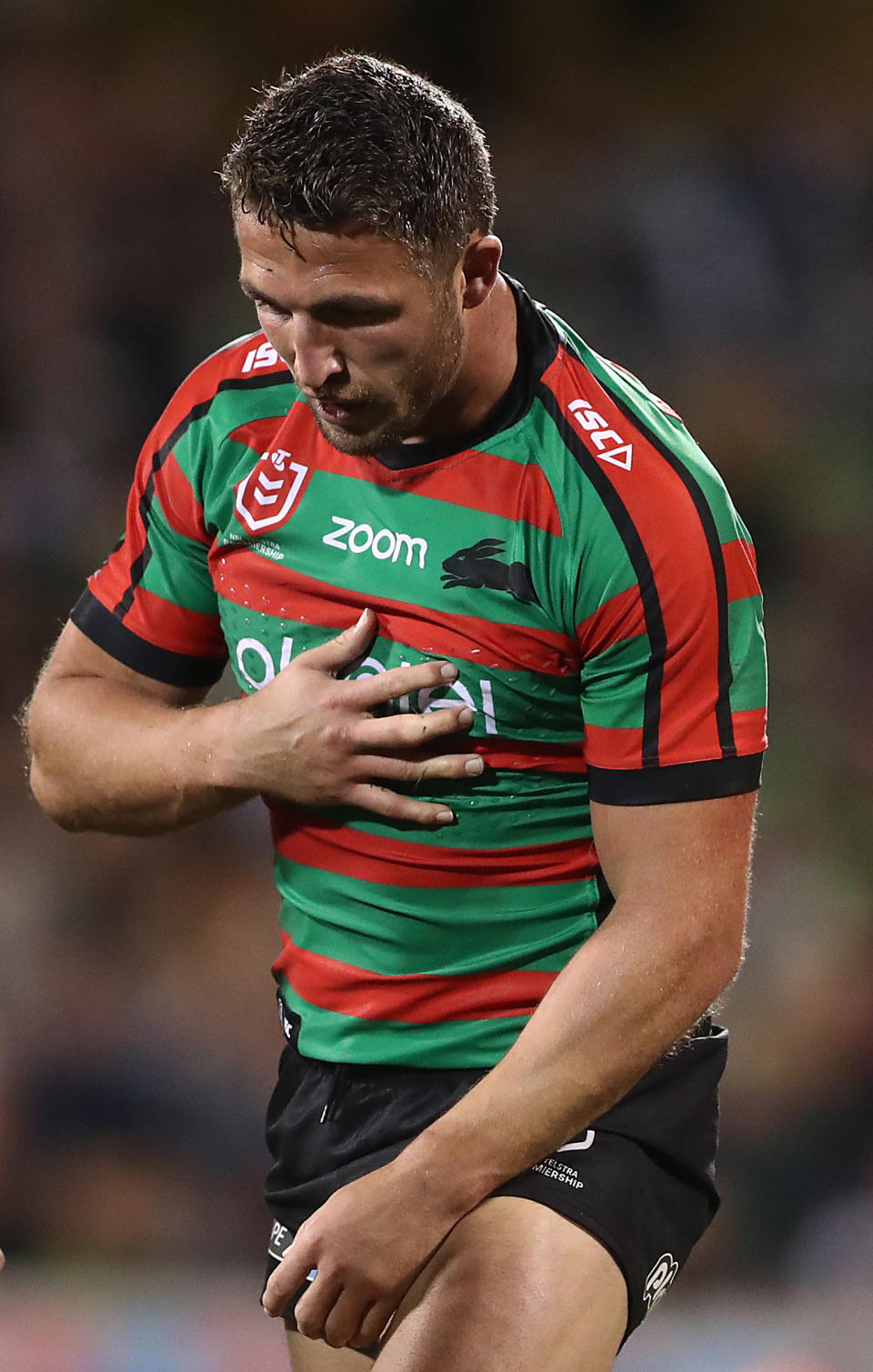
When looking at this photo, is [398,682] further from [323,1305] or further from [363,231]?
[323,1305]

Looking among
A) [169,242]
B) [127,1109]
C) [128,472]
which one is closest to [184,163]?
[169,242]

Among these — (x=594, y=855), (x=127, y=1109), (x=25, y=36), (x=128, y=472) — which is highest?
(x=25, y=36)

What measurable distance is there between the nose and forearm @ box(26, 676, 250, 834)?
0.40m

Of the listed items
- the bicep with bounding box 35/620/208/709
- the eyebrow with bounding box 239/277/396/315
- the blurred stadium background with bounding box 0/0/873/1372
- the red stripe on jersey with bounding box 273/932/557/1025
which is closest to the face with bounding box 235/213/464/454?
the eyebrow with bounding box 239/277/396/315

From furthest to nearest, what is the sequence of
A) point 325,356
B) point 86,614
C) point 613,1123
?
point 86,614
point 613,1123
point 325,356

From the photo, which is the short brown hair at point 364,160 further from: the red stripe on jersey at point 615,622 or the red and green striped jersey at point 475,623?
the red stripe on jersey at point 615,622

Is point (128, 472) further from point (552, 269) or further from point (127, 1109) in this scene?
point (127, 1109)

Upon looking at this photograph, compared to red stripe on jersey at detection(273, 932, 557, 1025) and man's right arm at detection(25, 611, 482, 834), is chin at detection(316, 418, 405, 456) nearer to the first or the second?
man's right arm at detection(25, 611, 482, 834)

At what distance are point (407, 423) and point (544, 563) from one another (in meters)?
0.18

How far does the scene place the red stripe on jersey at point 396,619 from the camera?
1509mm

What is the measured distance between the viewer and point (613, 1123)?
1581 millimetres

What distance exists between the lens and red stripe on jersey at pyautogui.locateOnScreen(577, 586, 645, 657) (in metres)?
1.43

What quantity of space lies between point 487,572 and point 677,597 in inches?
7.6

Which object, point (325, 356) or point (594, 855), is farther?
point (594, 855)
